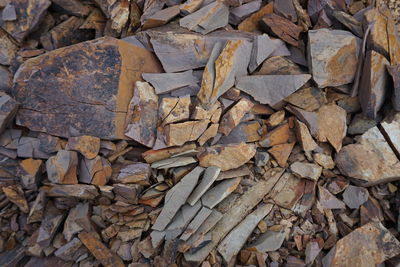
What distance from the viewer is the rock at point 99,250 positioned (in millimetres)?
4129

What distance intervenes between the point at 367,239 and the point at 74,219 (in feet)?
13.5

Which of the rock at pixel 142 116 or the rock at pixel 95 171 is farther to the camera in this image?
the rock at pixel 142 116

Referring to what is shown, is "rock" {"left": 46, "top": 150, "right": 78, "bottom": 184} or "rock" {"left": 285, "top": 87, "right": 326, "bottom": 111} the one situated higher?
"rock" {"left": 285, "top": 87, "right": 326, "bottom": 111}

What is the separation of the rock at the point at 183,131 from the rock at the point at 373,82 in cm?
243

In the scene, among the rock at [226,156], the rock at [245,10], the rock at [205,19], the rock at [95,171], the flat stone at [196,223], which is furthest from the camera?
the rock at [245,10]

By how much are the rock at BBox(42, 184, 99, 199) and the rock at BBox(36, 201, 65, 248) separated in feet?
0.95

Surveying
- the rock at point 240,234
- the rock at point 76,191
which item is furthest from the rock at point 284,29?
the rock at point 76,191

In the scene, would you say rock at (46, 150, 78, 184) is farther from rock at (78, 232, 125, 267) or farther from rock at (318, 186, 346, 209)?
rock at (318, 186, 346, 209)

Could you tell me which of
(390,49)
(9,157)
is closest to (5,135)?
(9,157)

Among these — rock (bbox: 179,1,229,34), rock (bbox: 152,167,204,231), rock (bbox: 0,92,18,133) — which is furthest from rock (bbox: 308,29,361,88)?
rock (bbox: 0,92,18,133)

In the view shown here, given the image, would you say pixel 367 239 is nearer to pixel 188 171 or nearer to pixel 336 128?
pixel 336 128

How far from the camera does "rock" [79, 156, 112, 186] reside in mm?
4168

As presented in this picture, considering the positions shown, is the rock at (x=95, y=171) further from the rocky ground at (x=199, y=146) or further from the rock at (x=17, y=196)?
the rock at (x=17, y=196)

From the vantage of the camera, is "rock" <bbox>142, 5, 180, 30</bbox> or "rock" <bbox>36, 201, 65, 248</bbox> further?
"rock" <bbox>142, 5, 180, 30</bbox>
